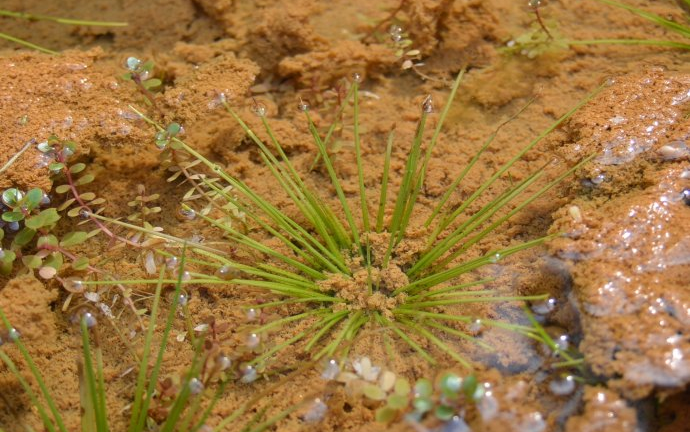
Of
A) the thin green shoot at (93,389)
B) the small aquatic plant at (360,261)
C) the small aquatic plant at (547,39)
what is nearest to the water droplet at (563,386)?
the small aquatic plant at (360,261)

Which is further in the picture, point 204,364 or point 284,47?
point 284,47

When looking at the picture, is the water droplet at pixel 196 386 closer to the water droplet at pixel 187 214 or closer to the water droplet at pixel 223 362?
the water droplet at pixel 223 362

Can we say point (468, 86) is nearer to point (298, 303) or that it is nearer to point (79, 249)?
point (298, 303)

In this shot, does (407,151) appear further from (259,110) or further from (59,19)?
(59,19)

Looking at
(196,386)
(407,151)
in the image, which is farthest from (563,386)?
(407,151)

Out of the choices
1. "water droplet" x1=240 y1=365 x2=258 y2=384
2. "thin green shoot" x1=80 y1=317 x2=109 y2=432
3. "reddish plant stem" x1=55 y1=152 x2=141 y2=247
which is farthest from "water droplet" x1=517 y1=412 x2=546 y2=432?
"reddish plant stem" x1=55 y1=152 x2=141 y2=247

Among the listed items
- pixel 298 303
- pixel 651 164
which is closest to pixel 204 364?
pixel 298 303

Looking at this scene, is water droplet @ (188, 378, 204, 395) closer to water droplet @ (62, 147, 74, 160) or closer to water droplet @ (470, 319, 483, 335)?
water droplet @ (470, 319, 483, 335)
